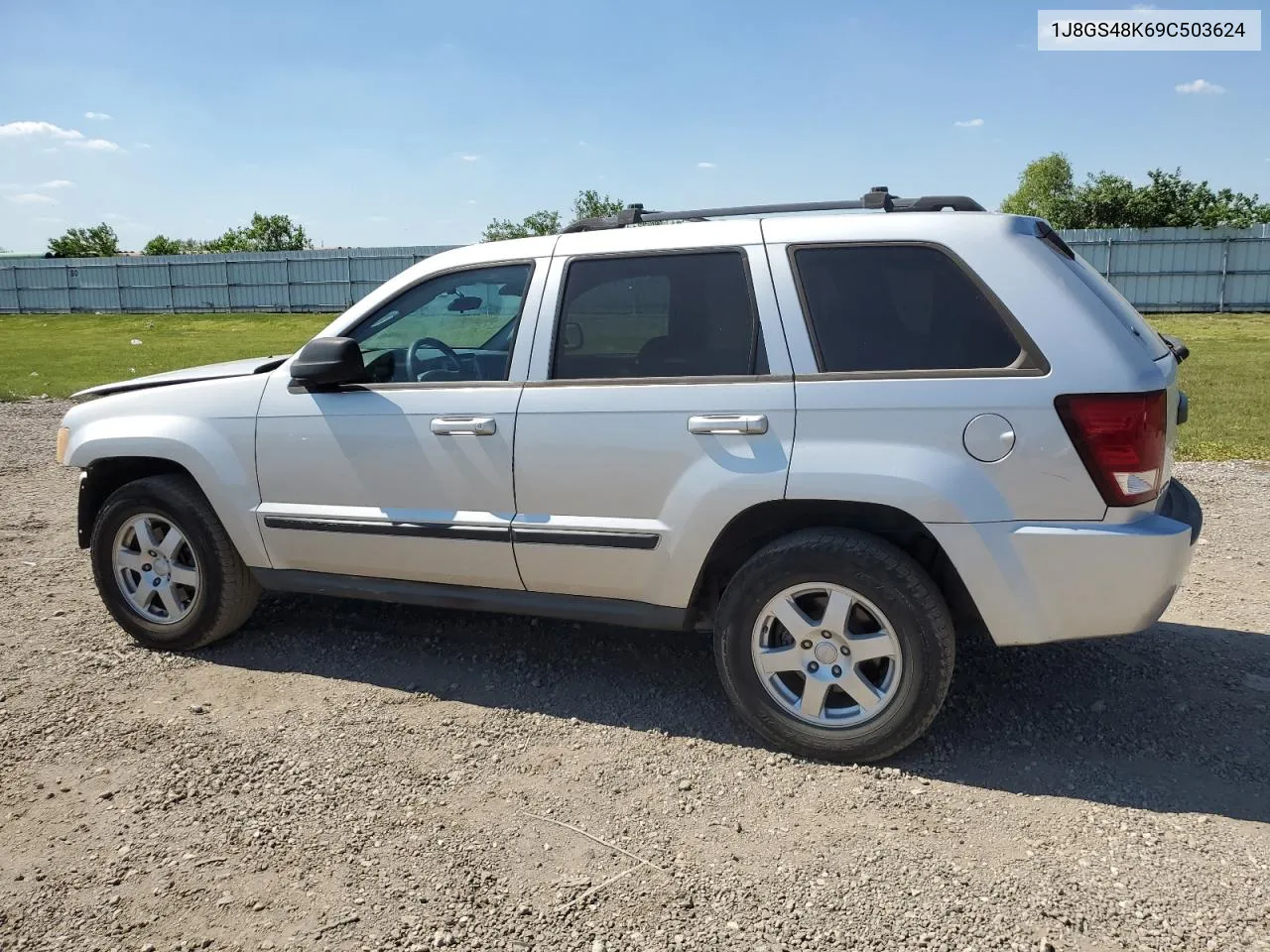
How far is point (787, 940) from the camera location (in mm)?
2598

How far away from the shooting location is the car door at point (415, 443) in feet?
12.7

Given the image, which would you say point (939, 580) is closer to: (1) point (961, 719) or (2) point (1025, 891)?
(1) point (961, 719)

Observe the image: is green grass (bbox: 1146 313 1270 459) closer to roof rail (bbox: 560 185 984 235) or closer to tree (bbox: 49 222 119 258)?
roof rail (bbox: 560 185 984 235)

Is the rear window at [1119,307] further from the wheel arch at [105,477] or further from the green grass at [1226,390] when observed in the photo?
the green grass at [1226,390]

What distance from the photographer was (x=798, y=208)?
12.8ft

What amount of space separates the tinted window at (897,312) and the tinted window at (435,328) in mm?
1340

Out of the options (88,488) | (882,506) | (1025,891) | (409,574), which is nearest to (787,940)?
(1025,891)

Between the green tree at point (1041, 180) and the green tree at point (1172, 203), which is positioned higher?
the green tree at point (1041, 180)

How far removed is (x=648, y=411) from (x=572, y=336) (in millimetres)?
510

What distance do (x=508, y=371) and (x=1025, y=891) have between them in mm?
2485

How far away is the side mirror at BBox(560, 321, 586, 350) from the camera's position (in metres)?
3.85

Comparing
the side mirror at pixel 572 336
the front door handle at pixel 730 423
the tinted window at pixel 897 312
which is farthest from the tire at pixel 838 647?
the side mirror at pixel 572 336

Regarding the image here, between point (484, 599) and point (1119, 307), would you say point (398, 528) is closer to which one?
point (484, 599)

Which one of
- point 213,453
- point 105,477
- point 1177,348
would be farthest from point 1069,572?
point 105,477
